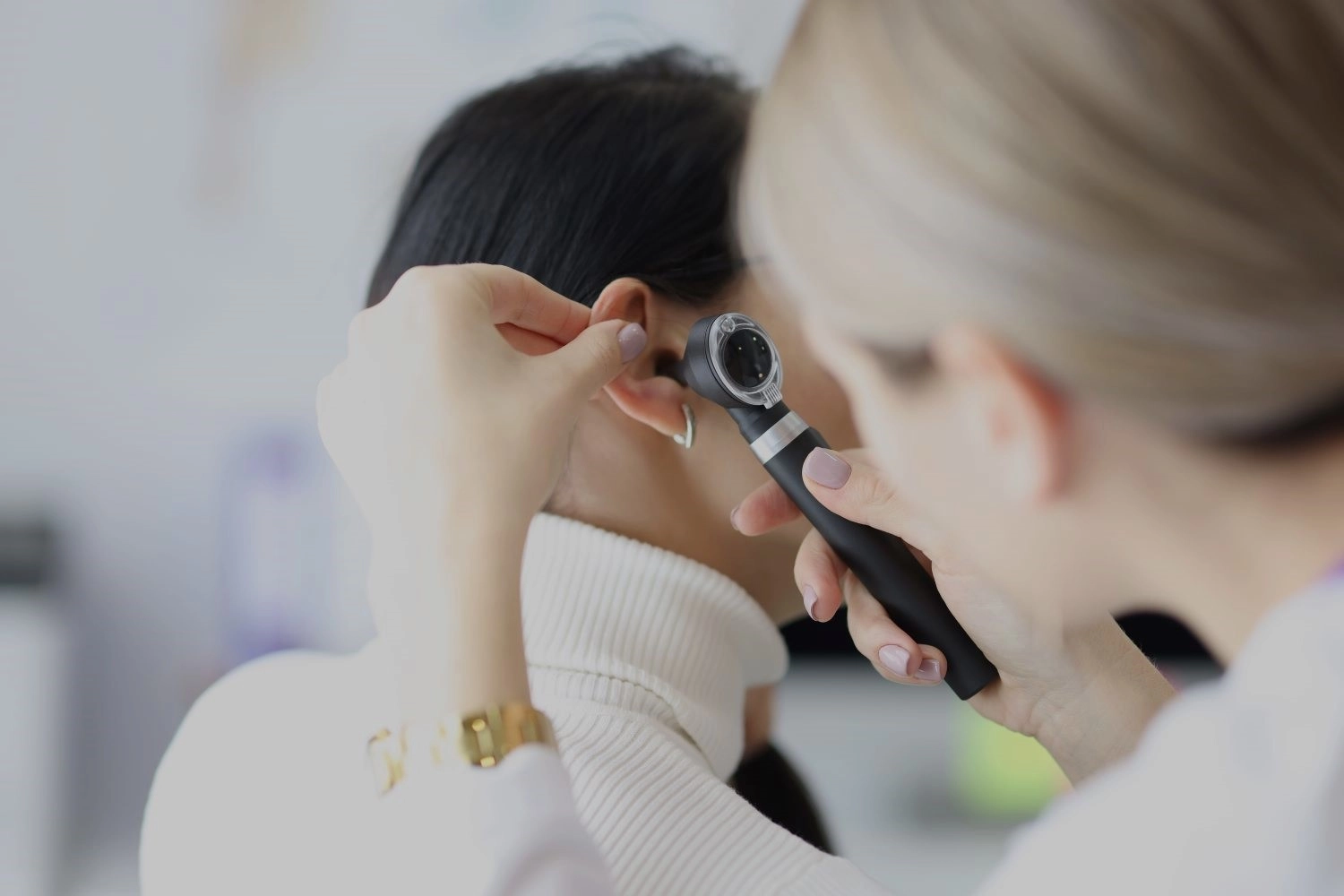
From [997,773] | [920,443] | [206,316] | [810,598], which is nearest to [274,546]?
[206,316]

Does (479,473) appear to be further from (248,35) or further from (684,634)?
(248,35)

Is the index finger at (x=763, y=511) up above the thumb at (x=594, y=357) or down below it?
below

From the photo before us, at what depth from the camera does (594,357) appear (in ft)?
2.15

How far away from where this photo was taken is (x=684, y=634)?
828 mm

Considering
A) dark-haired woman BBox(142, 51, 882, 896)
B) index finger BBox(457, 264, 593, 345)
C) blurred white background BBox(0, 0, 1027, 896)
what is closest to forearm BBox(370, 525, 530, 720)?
dark-haired woman BBox(142, 51, 882, 896)

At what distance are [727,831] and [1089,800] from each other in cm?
27

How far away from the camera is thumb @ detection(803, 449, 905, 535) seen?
764 mm

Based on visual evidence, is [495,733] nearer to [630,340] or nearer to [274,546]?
[630,340]

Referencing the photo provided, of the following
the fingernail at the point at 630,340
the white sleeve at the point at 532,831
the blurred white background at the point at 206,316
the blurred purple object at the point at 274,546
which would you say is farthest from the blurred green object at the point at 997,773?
the white sleeve at the point at 532,831

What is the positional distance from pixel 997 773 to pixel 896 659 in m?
1.42

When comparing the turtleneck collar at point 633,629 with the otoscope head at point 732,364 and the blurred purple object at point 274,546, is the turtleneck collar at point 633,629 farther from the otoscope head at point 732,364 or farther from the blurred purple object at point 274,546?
the blurred purple object at point 274,546

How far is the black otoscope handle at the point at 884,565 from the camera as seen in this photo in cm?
78

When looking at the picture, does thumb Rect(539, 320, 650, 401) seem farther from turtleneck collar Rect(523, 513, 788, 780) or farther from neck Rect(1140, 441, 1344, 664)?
neck Rect(1140, 441, 1344, 664)

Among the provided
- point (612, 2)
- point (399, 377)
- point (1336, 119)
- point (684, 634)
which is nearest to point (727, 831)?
point (684, 634)
